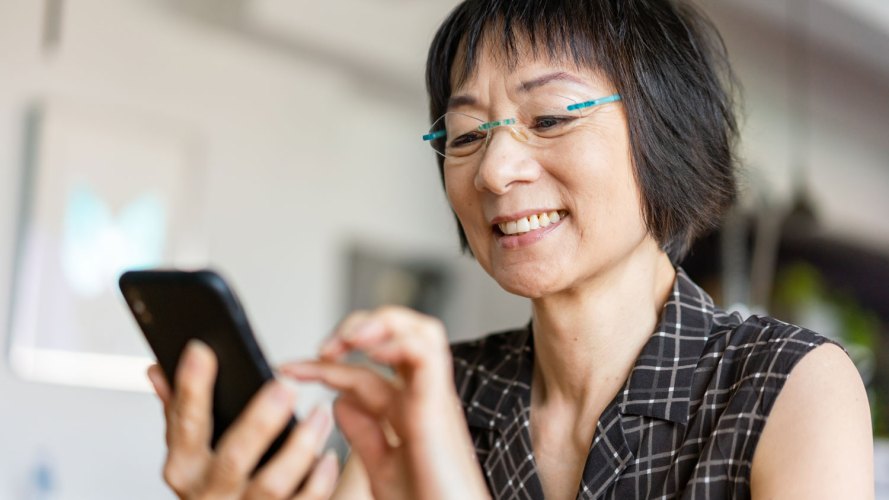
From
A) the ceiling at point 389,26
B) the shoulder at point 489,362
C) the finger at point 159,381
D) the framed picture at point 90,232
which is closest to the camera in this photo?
the finger at point 159,381

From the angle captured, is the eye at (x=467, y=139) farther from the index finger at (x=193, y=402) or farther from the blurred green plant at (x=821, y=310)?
the blurred green plant at (x=821, y=310)

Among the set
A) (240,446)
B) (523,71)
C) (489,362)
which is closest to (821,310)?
(489,362)

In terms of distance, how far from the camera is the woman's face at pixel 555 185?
114 centimetres

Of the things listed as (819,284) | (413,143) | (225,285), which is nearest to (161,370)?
(225,285)

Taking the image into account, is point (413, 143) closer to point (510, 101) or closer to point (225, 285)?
point (510, 101)

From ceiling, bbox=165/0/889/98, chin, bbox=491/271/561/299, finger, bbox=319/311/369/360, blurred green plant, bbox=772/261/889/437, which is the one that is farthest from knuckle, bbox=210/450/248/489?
blurred green plant, bbox=772/261/889/437

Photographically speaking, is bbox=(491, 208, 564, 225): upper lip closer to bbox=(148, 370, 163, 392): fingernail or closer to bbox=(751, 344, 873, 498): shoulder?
bbox=(751, 344, 873, 498): shoulder

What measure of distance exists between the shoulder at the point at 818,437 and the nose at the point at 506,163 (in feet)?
1.26

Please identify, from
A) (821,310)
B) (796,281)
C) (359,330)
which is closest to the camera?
(359,330)

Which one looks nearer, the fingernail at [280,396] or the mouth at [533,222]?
the fingernail at [280,396]

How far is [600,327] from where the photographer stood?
122 centimetres

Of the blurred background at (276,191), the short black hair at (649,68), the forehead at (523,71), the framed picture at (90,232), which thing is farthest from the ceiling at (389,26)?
the forehead at (523,71)

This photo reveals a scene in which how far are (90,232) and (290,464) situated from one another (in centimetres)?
261

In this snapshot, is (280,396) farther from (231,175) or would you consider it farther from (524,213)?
(231,175)
